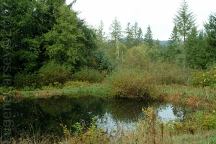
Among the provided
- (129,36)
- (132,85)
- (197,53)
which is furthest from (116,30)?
(132,85)

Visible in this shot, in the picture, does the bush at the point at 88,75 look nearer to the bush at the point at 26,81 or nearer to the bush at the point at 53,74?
the bush at the point at 53,74

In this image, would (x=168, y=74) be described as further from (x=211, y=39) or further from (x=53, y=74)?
(x=211, y=39)

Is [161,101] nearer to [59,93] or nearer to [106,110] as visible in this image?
[106,110]

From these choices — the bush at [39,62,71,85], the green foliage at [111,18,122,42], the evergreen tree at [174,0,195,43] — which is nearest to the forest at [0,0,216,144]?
the bush at [39,62,71,85]

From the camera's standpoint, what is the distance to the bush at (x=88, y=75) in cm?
3669

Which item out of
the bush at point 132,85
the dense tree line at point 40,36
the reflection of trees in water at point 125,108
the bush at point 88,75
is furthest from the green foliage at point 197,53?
the reflection of trees in water at point 125,108

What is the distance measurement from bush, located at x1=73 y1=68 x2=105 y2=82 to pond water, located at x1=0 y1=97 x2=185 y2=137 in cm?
700

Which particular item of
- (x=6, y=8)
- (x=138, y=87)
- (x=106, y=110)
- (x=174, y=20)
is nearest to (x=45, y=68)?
(x=6, y=8)

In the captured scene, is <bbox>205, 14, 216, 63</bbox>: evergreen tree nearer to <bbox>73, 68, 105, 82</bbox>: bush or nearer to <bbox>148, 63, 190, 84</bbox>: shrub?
<bbox>148, 63, 190, 84</bbox>: shrub

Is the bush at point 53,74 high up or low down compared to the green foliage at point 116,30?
down

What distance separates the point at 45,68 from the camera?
3591 centimetres

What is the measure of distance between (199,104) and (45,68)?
16.9 meters

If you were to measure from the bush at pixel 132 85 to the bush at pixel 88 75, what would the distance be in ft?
23.3

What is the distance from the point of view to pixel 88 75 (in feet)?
121
